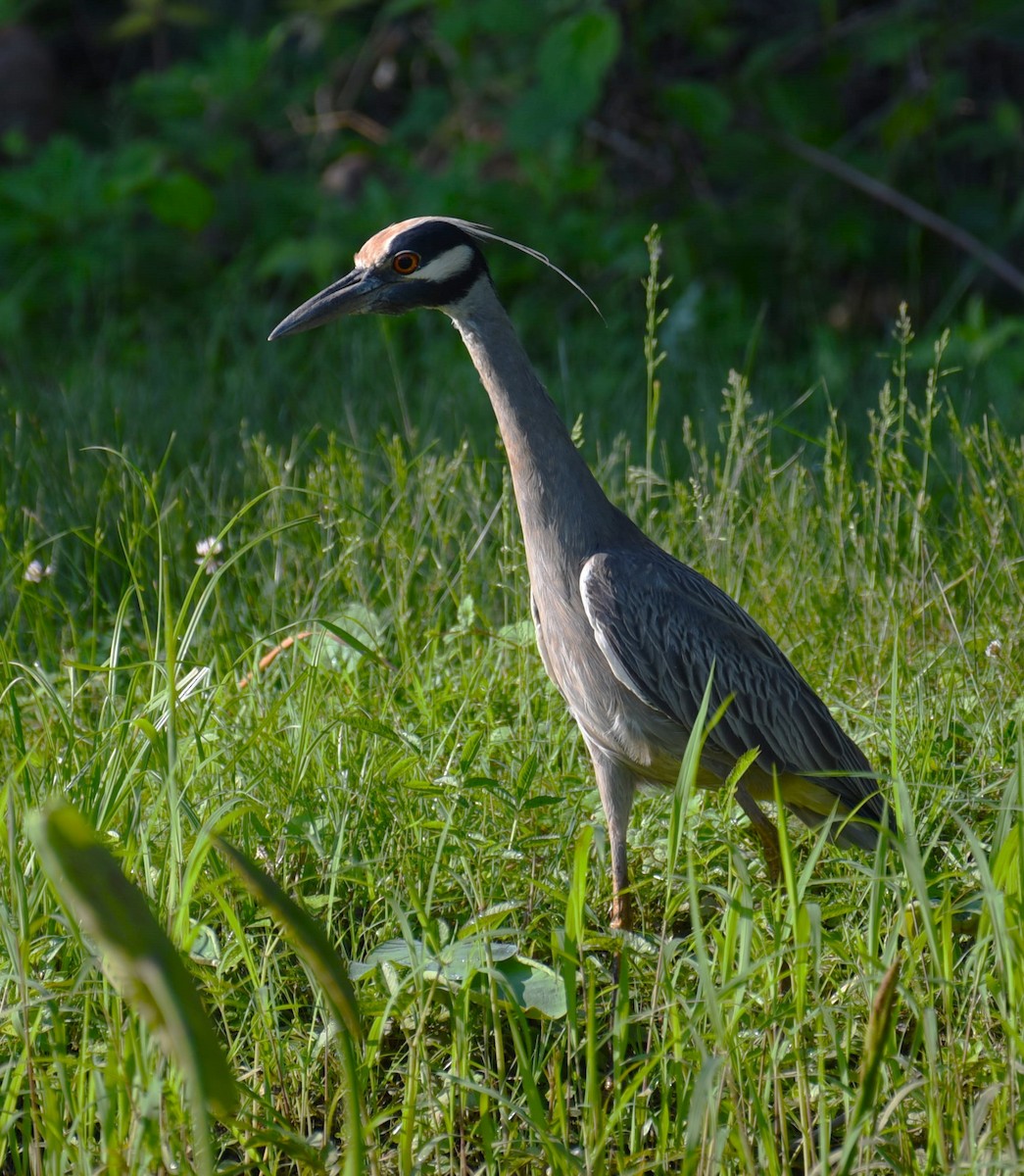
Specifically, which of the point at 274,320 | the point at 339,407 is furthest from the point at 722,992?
the point at 274,320

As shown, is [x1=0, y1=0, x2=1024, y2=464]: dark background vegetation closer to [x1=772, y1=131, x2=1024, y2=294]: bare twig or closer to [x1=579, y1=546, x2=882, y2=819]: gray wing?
[x1=772, y1=131, x2=1024, y2=294]: bare twig

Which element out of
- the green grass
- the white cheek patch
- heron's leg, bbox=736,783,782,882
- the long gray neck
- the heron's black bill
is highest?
the white cheek patch

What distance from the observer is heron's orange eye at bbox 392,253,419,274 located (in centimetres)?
291

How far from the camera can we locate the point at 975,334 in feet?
18.6

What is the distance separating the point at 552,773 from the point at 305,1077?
1015mm

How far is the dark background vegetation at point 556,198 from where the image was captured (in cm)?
570

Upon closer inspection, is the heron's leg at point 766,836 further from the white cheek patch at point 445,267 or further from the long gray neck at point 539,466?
the white cheek patch at point 445,267

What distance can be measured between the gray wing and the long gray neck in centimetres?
8

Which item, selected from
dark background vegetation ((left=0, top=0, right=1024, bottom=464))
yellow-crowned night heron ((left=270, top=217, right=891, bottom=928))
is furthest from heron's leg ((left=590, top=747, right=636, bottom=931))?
dark background vegetation ((left=0, top=0, right=1024, bottom=464))

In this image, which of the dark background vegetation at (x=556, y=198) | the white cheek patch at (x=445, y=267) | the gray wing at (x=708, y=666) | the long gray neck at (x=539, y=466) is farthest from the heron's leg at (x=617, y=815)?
the dark background vegetation at (x=556, y=198)

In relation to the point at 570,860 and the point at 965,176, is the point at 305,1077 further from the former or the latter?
the point at 965,176

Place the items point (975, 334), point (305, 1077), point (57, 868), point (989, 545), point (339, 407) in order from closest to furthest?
point (57, 868), point (305, 1077), point (989, 545), point (339, 407), point (975, 334)

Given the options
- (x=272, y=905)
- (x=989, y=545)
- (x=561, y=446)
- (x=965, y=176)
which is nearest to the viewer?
(x=272, y=905)

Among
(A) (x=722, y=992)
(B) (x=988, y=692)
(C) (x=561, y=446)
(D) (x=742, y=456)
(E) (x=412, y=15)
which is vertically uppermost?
(E) (x=412, y=15)
